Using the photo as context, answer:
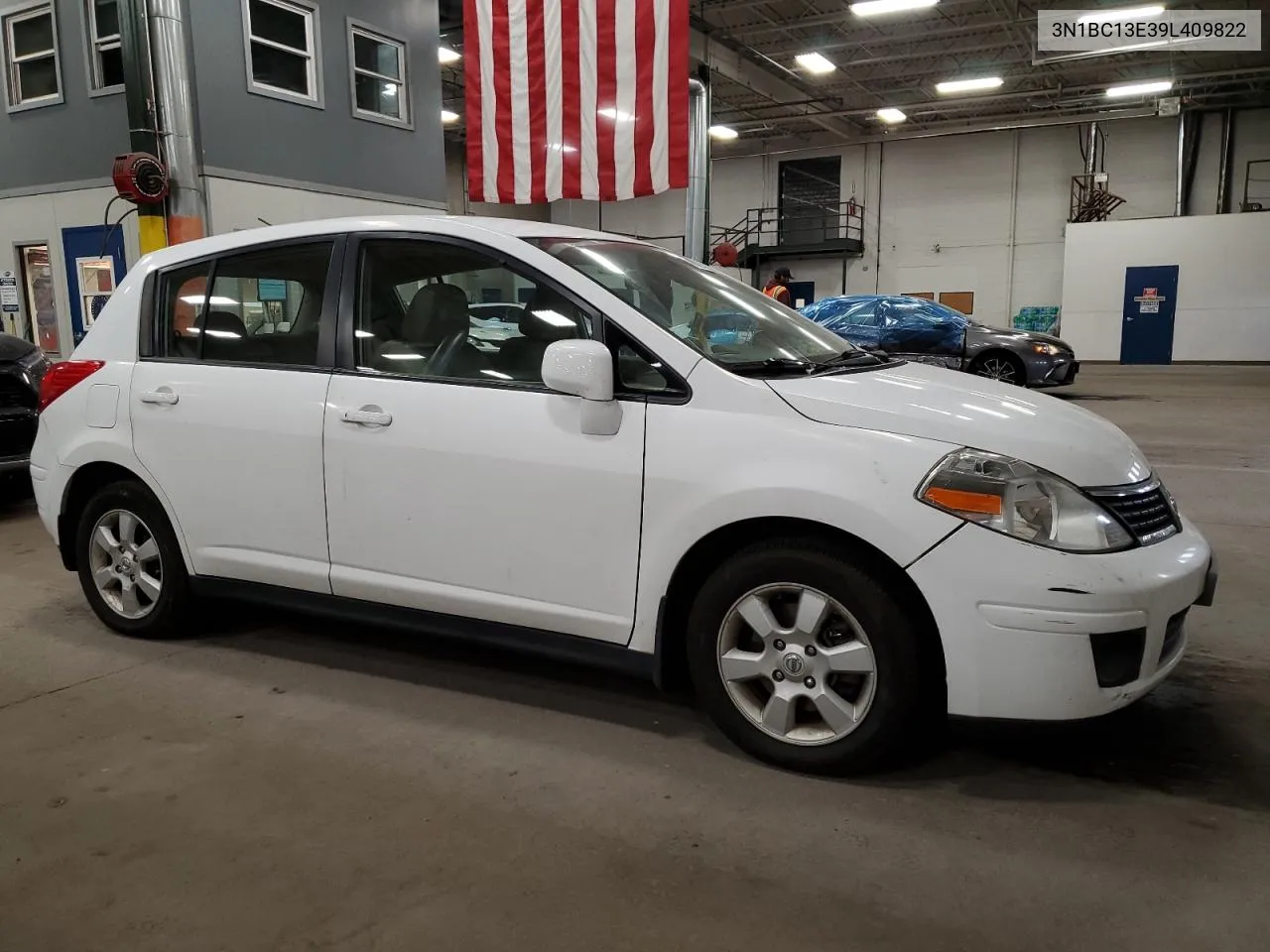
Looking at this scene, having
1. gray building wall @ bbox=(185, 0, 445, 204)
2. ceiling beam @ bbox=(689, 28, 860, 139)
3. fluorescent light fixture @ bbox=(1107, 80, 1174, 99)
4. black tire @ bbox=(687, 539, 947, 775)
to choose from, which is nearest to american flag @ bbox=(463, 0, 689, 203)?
gray building wall @ bbox=(185, 0, 445, 204)

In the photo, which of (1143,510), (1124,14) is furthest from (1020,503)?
(1124,14)

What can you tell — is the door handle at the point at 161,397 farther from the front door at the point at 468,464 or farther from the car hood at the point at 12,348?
the car hood at the point at 12,348

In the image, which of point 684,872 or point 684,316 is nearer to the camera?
point 684,872

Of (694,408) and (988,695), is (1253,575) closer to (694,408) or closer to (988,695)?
(988,695)

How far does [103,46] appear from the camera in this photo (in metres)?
11.7

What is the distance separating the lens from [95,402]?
378cm

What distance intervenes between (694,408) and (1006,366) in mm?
11657

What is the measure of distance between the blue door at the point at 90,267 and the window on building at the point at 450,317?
1012cm

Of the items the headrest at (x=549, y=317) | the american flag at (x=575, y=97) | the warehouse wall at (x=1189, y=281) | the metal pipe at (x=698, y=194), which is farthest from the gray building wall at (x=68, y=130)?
the warehouse wall at (x=1189, y=281)

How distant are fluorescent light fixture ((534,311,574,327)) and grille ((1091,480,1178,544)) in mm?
1601

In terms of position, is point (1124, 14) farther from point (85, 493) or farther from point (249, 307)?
point (85, 493)

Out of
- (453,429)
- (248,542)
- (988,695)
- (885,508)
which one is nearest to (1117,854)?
(988,695)

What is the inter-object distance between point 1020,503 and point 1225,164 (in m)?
25.0

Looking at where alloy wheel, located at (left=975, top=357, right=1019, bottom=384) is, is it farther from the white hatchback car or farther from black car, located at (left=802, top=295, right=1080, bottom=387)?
the white hatchback car
